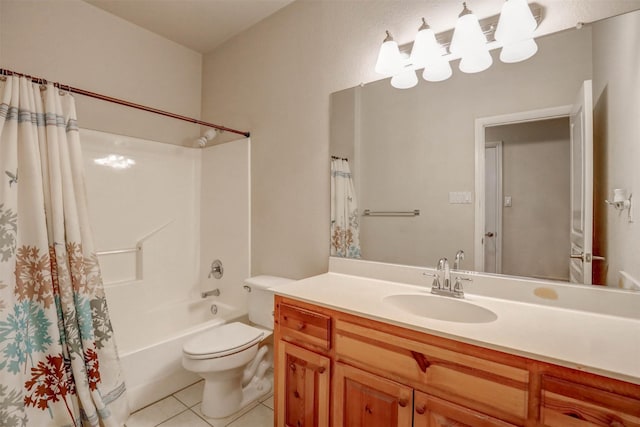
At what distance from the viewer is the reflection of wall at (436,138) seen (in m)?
1.26

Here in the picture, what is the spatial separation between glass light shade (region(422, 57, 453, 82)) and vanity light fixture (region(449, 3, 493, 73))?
0.07 m

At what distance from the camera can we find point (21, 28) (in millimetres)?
1933

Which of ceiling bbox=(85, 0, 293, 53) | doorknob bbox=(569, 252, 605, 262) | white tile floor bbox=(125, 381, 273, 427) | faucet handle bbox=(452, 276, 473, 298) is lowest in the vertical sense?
white tile floor bbox=(125, 381, 273, 427)

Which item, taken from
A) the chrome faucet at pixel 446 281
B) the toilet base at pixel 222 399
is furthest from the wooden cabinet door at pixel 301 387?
the chrome faucet at pixel 446 281

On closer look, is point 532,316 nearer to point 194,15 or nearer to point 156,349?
point 156,349

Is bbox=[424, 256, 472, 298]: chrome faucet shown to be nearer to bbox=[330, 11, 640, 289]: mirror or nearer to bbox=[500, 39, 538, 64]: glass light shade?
bbox=[330, 11, 640, 289]: mirror

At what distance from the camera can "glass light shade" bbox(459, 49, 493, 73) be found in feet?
4.58

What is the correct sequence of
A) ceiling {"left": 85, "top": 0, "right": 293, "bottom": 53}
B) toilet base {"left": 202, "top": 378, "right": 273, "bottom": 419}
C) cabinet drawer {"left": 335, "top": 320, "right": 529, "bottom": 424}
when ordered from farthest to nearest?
ceiling {"left": 85, "top": 0, "right": 293, "bottom": 53}
toilet base {"left": 202, "top": 378, "right": 273, "bottom": 419}
cabinet drawer {"left": 335, "top": 320, "right": 529, "bottom": 424}

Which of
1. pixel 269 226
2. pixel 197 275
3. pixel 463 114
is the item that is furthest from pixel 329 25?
pixel 197 275

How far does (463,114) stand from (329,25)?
3.52ft

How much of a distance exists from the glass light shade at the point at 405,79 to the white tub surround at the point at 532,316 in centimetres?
99

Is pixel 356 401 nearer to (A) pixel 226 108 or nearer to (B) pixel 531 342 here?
(B) pixel 531 342

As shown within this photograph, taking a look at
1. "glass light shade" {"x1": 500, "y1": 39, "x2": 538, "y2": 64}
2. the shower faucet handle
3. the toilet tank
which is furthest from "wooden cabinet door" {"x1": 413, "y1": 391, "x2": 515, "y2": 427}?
the shower faucet handle

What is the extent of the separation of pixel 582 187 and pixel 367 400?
1184mm
